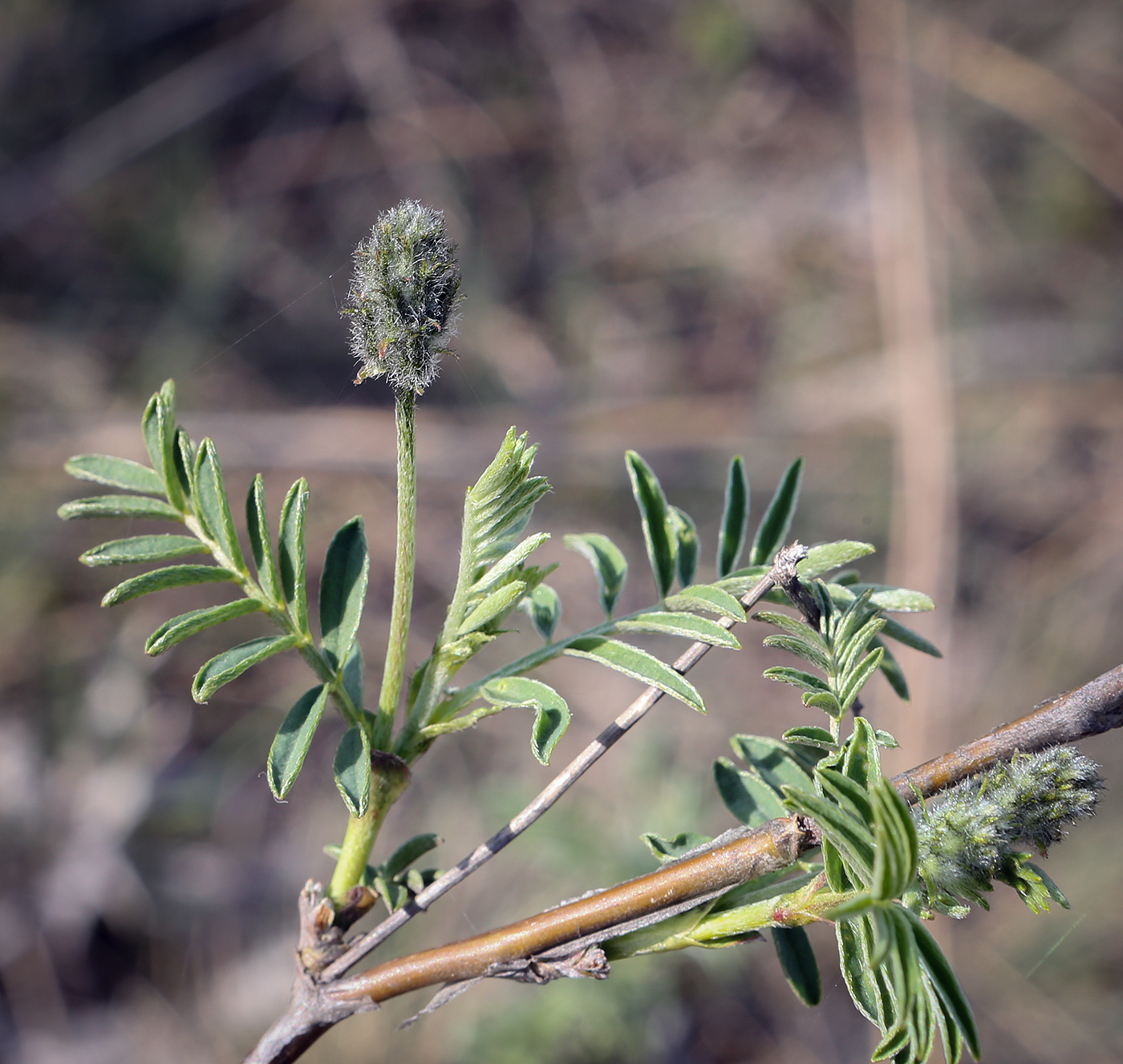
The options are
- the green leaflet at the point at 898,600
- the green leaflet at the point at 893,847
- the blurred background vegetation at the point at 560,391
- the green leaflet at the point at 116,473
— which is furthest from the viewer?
the blurred background vegetation at the point at 560,391

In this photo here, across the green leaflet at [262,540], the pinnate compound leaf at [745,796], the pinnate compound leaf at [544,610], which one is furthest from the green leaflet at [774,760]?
the green leaflet at [262,540]

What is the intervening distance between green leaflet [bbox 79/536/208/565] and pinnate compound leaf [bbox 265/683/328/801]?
32cm

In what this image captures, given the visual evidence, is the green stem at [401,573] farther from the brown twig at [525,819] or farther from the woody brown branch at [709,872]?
the woody brown branch at [709,872]

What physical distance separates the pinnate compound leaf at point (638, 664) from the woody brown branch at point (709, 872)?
237 mm

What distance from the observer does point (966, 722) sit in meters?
5.53

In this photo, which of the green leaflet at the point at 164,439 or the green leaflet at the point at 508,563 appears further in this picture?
the green leaflet at the point at 164,439

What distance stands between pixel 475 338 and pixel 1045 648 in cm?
477

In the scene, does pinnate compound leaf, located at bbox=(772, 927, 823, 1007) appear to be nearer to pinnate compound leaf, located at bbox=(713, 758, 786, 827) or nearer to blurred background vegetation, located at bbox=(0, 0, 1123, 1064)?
pinnate compound leaf, located at bbox=(713, 758, 786, 827)

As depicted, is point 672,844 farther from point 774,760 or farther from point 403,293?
point 403,293

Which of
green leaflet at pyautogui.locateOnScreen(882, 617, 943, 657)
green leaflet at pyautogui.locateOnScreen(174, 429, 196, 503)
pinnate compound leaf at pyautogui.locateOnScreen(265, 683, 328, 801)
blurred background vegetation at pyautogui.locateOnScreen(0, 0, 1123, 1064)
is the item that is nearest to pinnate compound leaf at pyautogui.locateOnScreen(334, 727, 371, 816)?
pinnate compound leaf at pyautogui.locateOnScreen(265, 683, 328, 801)

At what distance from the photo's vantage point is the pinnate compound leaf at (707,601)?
4.51 feet

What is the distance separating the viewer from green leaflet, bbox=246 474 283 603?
1417 mm

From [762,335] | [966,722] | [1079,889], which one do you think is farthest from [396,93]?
[1079,889]

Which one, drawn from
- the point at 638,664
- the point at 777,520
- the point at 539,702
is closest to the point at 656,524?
the point at 777,520
